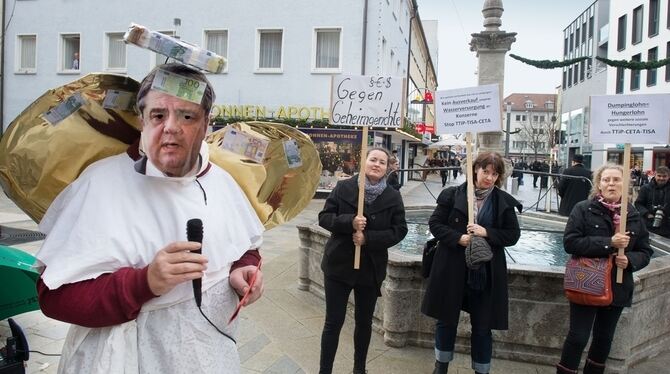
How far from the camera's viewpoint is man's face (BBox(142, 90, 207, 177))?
5.38ft

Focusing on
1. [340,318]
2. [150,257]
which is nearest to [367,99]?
[340,318]

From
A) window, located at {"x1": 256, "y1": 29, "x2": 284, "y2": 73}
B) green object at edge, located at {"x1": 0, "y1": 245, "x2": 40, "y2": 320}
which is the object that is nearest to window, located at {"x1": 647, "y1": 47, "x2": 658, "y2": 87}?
window, located at {"x1": 256, "y1": 29, "x2": 284, "y2": 73}

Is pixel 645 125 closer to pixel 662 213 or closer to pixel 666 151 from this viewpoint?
pixel 662 213

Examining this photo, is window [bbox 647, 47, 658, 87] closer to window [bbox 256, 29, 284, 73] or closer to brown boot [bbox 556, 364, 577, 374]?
window [bbox 256, 29, 284, 73]

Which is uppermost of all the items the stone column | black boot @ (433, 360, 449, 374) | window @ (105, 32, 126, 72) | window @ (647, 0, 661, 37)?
window @ (647, 0, 661, 37)

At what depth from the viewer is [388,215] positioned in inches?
153

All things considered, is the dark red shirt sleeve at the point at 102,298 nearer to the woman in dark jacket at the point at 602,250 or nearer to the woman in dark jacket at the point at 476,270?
the woman in dark jacket at the point at 476,270

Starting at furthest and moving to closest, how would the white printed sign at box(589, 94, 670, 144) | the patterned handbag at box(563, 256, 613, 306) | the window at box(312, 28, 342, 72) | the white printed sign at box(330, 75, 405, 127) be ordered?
the window at box(312, 28, 342, 72)
the white printed sign at box(330, 75, 405, 127)
the white printed sign at box(589, 94, 670, 144)
the patterned handbag at box(563, 256, 613, 306)

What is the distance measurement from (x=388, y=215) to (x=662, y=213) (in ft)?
19.1

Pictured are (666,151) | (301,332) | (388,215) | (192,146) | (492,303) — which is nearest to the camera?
(192,146)

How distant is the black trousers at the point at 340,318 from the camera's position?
367 centimetres

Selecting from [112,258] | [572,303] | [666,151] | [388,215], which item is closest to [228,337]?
[112,258]

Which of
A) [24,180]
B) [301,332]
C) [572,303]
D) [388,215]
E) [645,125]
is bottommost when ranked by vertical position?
[301,332]

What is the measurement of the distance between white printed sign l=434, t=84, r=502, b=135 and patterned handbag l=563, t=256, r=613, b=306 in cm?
121
